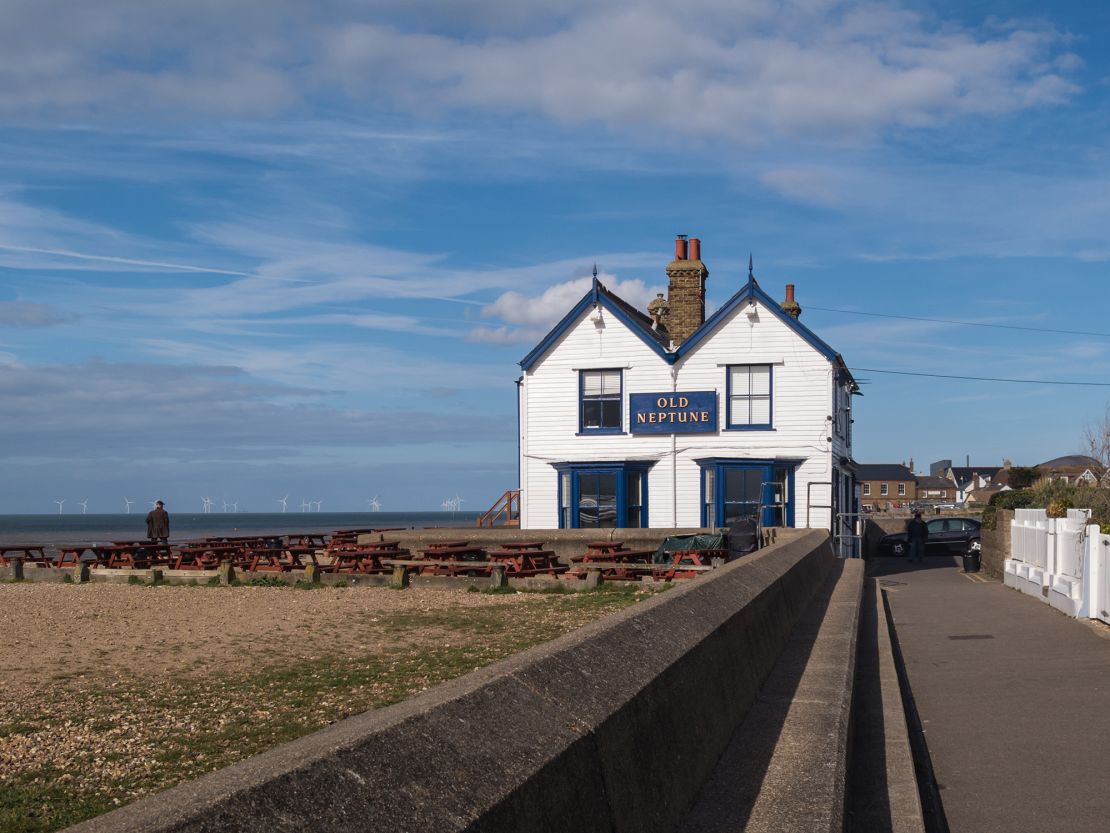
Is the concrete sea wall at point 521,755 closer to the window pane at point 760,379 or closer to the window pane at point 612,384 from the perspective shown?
the window pane at point 760,379

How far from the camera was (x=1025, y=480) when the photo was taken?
82938mm

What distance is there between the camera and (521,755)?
11.2 feet

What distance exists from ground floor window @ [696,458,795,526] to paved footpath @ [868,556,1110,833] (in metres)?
13.5

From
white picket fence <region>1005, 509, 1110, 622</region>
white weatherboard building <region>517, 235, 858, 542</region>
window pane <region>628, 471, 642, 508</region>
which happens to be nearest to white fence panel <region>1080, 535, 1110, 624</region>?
white picket fence <region>1005, 509, 1110, 622</region>

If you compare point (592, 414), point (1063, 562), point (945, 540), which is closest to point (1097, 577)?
point (1063, 562)

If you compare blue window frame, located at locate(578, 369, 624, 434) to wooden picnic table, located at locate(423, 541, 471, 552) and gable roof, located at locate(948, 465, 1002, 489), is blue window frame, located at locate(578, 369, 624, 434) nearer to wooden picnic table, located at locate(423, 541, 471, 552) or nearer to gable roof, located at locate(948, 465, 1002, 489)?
wooden picnic table, located at locate(423, 541, 471, 552)

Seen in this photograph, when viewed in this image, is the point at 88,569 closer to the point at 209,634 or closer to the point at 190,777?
the point at 209,634

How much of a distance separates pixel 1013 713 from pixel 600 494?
24487mm

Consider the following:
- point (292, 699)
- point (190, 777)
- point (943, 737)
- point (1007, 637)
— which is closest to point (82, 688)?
point (292, 699)

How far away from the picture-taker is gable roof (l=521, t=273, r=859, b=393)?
33.4m

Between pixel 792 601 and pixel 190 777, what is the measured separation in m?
7.28

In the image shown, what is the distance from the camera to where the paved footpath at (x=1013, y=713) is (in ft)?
23.9

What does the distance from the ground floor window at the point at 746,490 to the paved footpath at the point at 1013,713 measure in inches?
530

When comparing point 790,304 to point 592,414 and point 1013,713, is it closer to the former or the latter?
point 592,414
